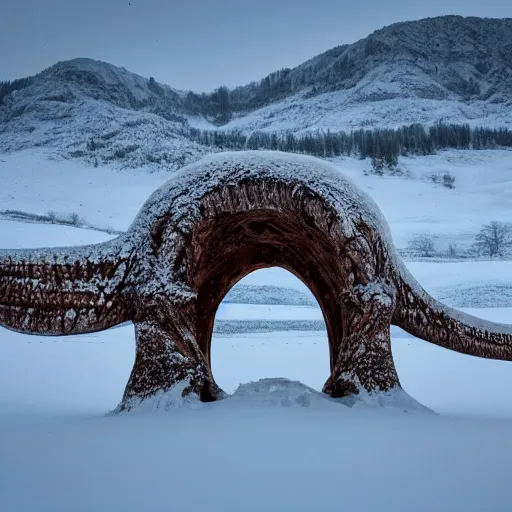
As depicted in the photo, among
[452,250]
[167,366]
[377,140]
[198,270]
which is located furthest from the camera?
[377,140]

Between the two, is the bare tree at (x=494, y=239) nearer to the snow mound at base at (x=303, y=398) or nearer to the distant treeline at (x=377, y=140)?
the distant treeline at (x=377, y=140)

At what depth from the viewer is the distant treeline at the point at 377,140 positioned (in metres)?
36.9

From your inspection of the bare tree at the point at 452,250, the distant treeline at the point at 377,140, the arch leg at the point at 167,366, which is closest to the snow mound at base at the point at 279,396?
the arch leg at the point at 167,366

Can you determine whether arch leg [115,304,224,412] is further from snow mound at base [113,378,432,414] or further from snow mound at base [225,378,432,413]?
snow mound at base [225,378,432,413]

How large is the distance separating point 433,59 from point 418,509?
65.3 m

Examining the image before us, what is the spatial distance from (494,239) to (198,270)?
21.1 m

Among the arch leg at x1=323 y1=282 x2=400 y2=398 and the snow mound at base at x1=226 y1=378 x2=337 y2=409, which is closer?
the snow mound at base at x1=226 y1=378 x2=337 y2=409

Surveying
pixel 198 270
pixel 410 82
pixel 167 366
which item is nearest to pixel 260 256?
pixel 198 270

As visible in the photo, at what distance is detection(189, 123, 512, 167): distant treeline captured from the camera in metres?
36.9

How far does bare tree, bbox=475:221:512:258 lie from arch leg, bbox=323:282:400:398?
63.4ft

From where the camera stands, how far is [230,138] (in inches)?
1571

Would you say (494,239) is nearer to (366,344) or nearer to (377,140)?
(377,140)

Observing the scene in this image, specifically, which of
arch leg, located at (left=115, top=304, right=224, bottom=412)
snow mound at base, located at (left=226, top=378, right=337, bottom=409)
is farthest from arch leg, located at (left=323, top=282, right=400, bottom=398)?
arch leg, located at (left=115, top=304, right=224, bottom=412)

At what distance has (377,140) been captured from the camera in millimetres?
39156
